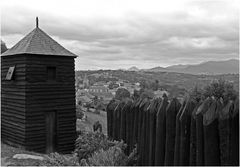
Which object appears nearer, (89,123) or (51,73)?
(51,73)

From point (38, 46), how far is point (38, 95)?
2.06 meters

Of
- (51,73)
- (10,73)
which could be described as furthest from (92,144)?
(10,73)

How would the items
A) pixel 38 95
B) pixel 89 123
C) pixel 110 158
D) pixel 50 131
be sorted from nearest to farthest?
pixel 110 158 → pixel 38 95 → pixel 50 131 → pixel 89 123

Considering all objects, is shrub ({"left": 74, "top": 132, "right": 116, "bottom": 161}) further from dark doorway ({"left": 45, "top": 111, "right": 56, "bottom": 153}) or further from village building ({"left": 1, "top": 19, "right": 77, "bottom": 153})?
dark doorway ({"left": 45, "top": 111, "right": 56, "bottom": 153})

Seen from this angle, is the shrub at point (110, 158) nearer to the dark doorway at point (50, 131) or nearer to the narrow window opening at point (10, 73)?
the dark doorway at point (50, 131)

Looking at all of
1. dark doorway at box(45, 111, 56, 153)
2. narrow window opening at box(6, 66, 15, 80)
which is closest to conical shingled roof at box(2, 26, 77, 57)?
narrow window opening at box(6, 66, 15, 80)

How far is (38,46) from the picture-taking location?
39.7ft

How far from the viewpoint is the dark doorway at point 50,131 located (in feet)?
39.9

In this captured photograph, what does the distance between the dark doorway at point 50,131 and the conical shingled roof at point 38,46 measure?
8.39 feet

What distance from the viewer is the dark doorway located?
1216 centimetres

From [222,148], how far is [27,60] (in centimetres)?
876

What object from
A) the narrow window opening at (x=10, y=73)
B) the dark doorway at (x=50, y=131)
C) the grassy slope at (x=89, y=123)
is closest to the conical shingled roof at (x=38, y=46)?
the narrow window opening at (x=10, y=73)

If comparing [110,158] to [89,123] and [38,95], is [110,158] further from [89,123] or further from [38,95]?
[89,123]

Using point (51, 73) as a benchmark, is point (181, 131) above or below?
below
